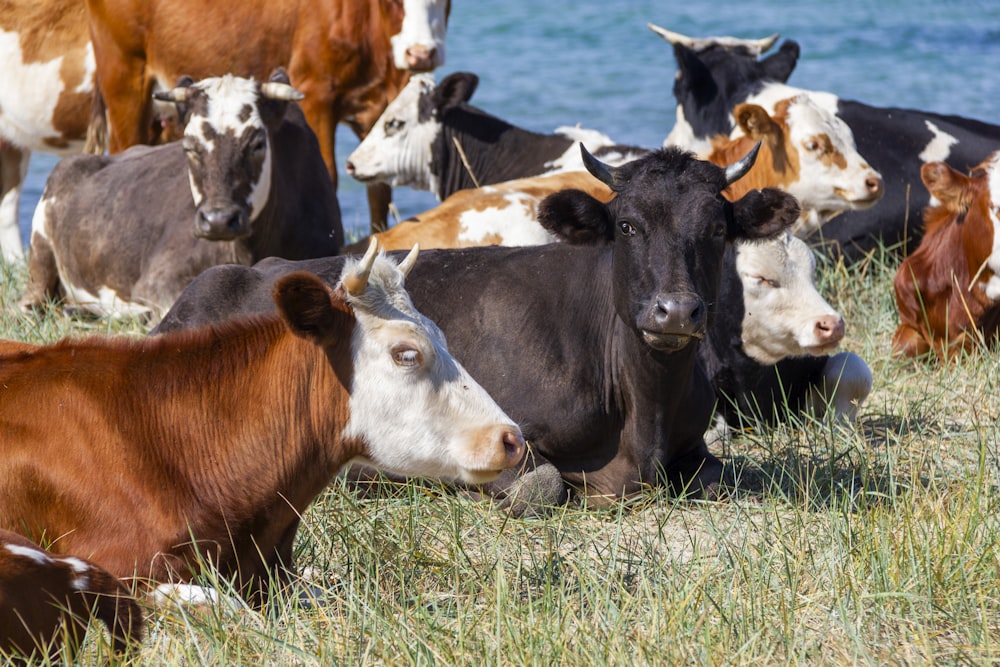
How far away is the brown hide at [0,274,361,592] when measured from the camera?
4.08 metres

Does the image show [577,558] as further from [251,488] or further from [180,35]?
[180,35]

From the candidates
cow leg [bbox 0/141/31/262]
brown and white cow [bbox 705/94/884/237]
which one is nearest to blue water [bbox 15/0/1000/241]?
cow leg [bbox 0/141/31/262]

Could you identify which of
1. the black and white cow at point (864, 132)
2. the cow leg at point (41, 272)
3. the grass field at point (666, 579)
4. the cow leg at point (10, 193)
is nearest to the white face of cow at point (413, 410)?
the grass field at point (666, 579)

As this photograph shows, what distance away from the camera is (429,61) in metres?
9.83

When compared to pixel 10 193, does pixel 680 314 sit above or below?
above

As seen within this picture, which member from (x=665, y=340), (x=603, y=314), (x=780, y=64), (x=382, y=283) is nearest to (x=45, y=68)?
(x=780, y=64)

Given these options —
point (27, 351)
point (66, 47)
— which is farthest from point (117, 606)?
point (66, 47)

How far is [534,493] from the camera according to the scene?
533cm

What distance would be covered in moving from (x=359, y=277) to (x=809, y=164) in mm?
4755

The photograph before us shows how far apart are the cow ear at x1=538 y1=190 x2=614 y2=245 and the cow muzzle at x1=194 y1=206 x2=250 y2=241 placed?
266 centimetres

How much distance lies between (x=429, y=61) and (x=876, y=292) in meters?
3.36

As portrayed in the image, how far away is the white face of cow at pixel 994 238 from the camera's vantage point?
7227 millimetres

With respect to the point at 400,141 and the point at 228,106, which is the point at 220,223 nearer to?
the point at 228,106

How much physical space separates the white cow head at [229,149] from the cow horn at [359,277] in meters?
3.55
